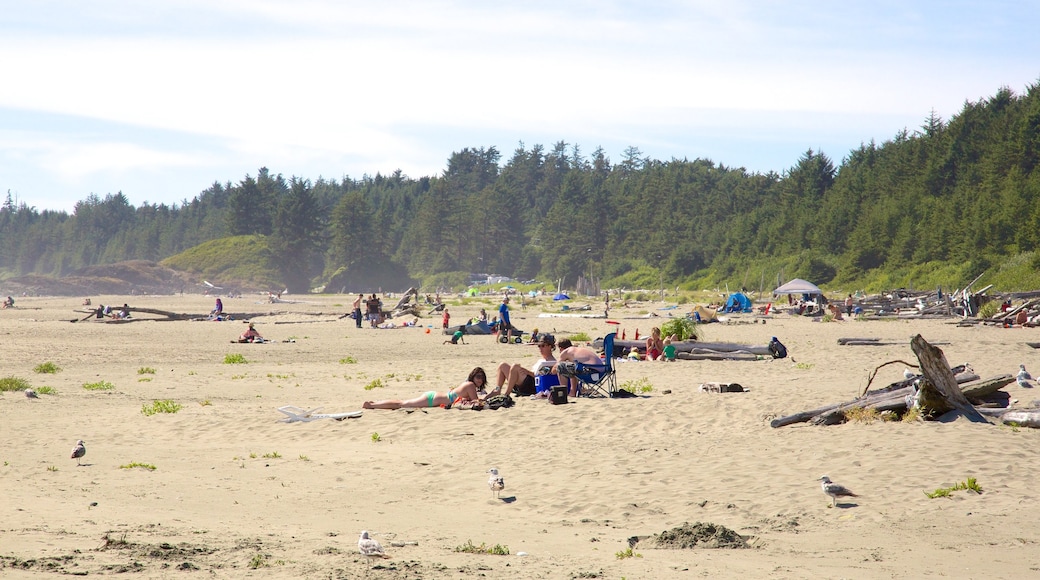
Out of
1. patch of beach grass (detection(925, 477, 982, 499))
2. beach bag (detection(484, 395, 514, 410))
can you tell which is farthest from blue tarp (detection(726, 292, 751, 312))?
patch of beach grass (detection(925, 477, 982, 499))

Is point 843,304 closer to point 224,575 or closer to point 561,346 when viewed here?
point 561,346

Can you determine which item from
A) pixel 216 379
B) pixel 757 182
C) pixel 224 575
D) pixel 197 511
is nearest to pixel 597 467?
pixel 197 511

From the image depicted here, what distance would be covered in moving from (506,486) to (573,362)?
5.42 m

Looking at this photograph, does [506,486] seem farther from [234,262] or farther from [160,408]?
[234,262]

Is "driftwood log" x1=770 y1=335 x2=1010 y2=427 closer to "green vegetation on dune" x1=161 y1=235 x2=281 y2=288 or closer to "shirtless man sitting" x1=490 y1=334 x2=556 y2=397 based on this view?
"shirtless man sitting" x1=490 y1=334 x2=556 y2=397

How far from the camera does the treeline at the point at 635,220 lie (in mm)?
59938

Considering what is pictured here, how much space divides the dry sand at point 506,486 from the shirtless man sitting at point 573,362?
0.72 meters

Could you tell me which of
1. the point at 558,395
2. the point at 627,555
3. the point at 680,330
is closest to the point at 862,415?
the point at 558,395

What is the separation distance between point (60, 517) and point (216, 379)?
1165cm

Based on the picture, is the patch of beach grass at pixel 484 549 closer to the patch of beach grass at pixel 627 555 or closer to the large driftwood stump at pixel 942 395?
the patch of beach grass at pixel 627 555

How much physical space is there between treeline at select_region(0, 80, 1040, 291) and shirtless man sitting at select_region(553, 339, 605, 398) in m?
43.3

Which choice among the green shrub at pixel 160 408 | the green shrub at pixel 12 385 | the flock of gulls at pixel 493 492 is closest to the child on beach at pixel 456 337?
the green shrub at pixel 12 385

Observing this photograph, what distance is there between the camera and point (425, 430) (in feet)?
39.1

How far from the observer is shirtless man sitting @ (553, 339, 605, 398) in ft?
46.4
